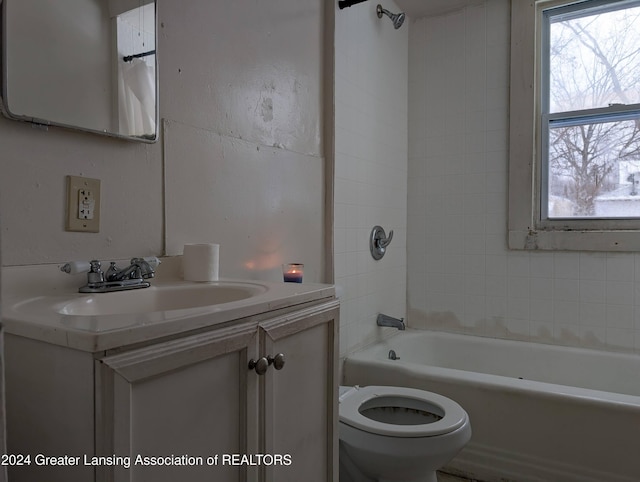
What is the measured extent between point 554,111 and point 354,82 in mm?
1157

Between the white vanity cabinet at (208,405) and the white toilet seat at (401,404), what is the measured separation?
34 centimetres

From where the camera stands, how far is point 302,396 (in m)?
0.96

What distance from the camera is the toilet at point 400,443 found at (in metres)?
1.32

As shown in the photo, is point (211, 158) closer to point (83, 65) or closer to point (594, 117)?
point (83, 65)

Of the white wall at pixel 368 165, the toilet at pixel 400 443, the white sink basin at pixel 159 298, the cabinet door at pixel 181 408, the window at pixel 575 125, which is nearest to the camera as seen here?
the cabinet door at pixel 181 408

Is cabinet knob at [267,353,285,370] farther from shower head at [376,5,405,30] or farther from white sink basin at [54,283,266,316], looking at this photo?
shower head at [376,5,405,30]

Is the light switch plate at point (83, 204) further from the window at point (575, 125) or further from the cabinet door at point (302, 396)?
the window at point (575, 125)

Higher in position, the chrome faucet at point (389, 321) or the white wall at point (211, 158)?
the white wall at point (211, 158)

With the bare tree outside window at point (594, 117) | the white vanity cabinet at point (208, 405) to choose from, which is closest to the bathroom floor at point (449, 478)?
the white vanity cabinet at point (208, 405)

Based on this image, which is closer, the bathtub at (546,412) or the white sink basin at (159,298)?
the white sink basin at (159,298)

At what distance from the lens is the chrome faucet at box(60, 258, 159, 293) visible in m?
0.97

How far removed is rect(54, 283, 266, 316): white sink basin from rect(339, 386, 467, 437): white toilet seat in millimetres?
636

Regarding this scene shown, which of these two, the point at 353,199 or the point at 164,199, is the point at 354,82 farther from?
the point at 164,199

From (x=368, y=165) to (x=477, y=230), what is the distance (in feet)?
2.60
